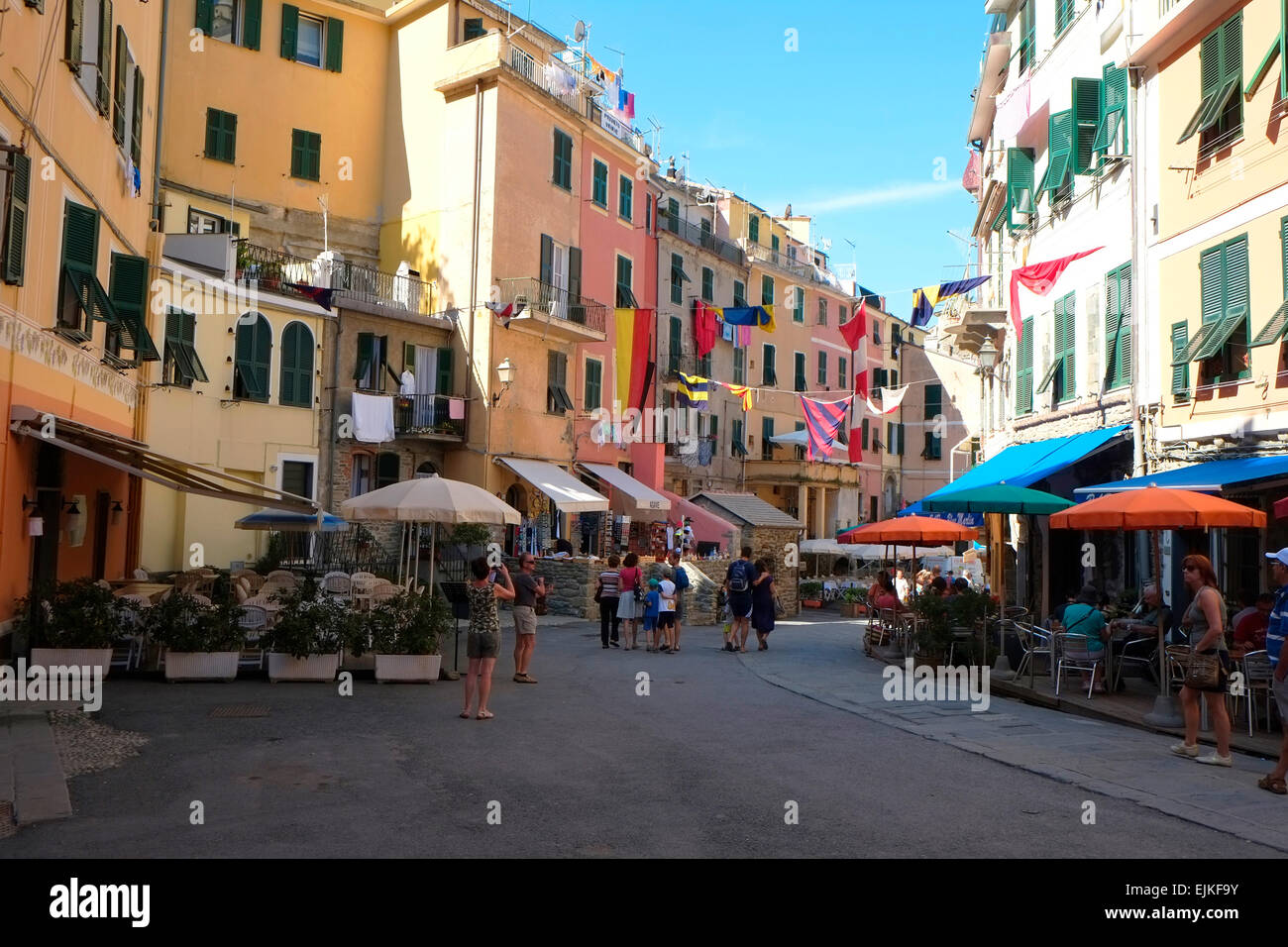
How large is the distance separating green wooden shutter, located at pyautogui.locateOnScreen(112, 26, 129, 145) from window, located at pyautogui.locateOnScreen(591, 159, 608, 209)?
18.3m

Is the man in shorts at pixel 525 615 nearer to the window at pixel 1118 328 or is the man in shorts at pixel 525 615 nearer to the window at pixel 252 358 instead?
the window at pixel 1118 328

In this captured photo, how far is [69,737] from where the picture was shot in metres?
8.73

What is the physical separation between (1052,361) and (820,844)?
54.5 feet

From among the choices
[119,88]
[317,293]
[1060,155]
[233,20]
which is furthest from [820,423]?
[119,88]

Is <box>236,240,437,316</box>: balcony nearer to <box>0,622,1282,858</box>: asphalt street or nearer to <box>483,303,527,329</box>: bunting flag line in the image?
<box>483,303,527,329</box>: bunting flag line

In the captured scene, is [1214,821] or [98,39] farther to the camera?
[98,39]

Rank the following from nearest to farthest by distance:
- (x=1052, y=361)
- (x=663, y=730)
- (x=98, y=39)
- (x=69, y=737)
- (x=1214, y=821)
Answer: (x=1214, y=821) → (x=69, y=737) → (x=663, y=730) → (x=98, y=39) → (x=1052, y=361)

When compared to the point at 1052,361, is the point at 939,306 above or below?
above

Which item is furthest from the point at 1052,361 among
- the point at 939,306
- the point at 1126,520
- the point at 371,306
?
the point at 371,306

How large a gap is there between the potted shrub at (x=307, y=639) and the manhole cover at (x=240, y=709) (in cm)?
160

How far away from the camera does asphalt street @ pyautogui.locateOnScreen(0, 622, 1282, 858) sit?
20.1ft

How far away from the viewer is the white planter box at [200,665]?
→ 12.0m
